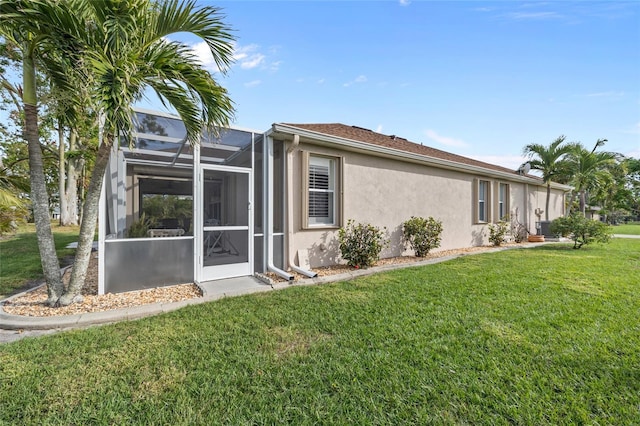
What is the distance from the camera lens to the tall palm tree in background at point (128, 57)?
333 cm

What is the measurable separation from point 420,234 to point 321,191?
3.48 meters

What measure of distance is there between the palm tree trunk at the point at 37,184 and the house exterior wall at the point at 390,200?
4124 mm

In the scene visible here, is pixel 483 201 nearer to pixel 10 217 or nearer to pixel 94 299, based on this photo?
pixel 94 299

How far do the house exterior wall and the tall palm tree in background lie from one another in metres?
2.53

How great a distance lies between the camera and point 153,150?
5852 mm

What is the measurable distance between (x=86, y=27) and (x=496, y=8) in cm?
868

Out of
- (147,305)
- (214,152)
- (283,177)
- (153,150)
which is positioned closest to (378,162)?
(283,177)

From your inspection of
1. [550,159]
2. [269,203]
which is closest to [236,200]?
[269,203]

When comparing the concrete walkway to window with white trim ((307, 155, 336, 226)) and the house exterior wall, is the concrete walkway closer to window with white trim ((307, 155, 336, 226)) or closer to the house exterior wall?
the house exterior wall

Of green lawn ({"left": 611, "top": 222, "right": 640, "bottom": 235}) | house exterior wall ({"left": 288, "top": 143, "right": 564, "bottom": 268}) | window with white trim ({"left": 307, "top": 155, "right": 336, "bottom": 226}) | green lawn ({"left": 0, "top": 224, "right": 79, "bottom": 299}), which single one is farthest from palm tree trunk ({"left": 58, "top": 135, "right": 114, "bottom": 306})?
green lawn ({"left": 611, "top": 222, "right": 640, "bottom": 235})

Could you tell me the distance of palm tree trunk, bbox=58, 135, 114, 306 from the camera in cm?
417

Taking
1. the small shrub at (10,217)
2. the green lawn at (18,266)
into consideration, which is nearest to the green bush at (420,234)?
the green lawn at (18,266)

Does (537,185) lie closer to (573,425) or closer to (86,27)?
(573,425)

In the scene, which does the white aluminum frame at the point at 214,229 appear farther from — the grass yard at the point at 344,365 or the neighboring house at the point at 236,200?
the grass yard at the point at 344,365
